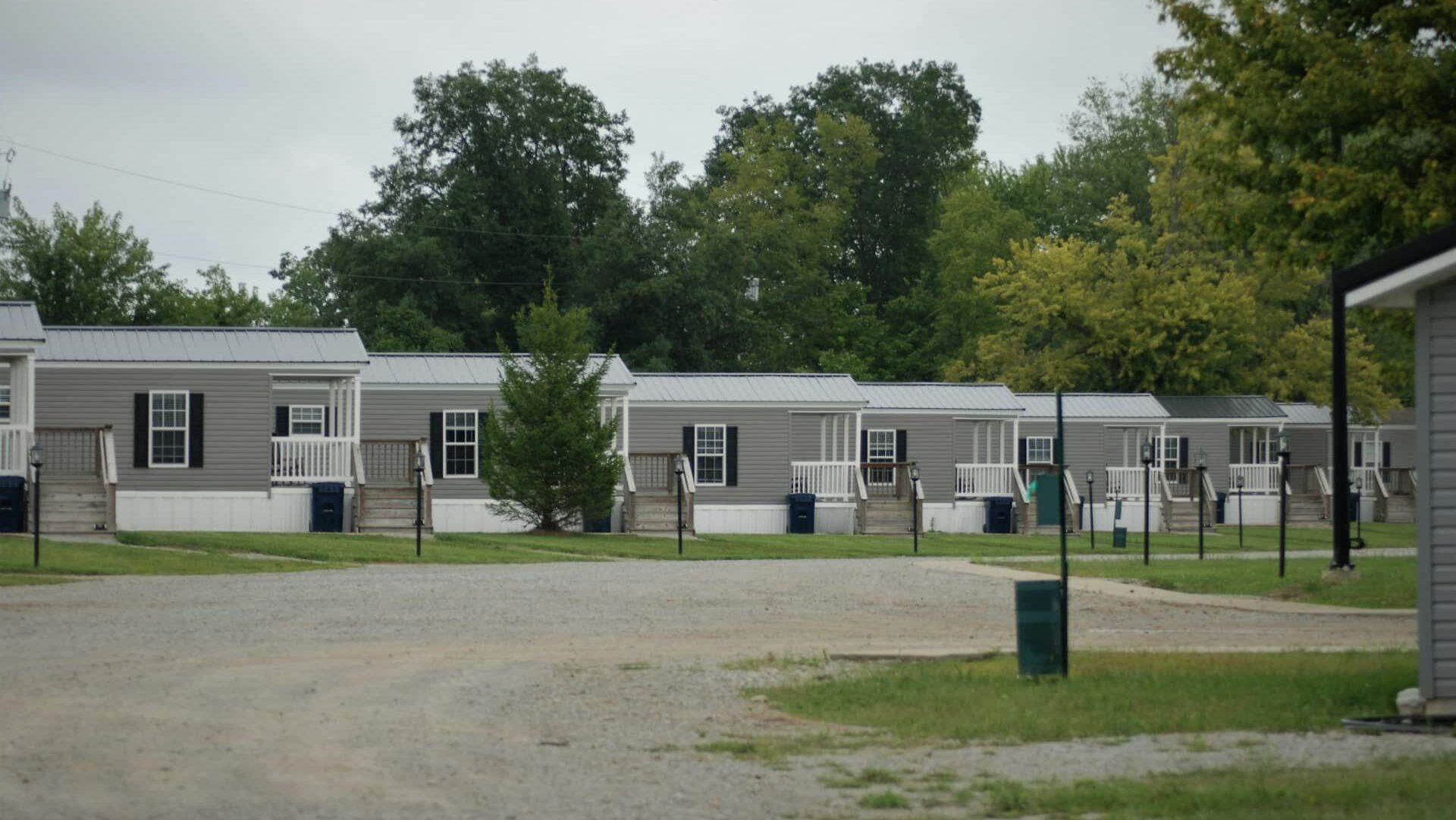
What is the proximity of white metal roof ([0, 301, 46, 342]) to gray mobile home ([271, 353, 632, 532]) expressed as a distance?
8113mm

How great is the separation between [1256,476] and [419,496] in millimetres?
34161

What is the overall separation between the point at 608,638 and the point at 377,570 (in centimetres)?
1085

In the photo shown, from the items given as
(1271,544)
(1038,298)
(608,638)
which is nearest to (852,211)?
(1038,298)

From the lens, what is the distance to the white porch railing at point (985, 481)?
5219cm

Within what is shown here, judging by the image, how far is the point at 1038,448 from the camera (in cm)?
5656

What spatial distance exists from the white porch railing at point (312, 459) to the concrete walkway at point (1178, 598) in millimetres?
13607

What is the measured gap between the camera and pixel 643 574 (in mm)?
29531

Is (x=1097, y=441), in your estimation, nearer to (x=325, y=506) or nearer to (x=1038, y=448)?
(x=1038, y=448)

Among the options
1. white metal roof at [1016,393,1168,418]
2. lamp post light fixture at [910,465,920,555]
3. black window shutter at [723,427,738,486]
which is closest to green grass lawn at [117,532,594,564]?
lamp post light fixture at [910,465,920,555]

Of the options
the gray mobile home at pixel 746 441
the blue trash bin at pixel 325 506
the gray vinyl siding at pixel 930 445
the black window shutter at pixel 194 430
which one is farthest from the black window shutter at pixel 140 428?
the gray vinyl siding at pixel 930 445

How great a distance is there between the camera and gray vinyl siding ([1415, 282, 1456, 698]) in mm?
12742

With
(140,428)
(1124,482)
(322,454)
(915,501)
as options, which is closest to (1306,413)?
(1124,482)

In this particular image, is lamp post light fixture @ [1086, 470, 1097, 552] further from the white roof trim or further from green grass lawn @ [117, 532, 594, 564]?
the white roof trim

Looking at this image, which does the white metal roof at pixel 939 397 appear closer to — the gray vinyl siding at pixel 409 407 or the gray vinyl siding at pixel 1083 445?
the gray vinyl siding at pixel 1083 445
